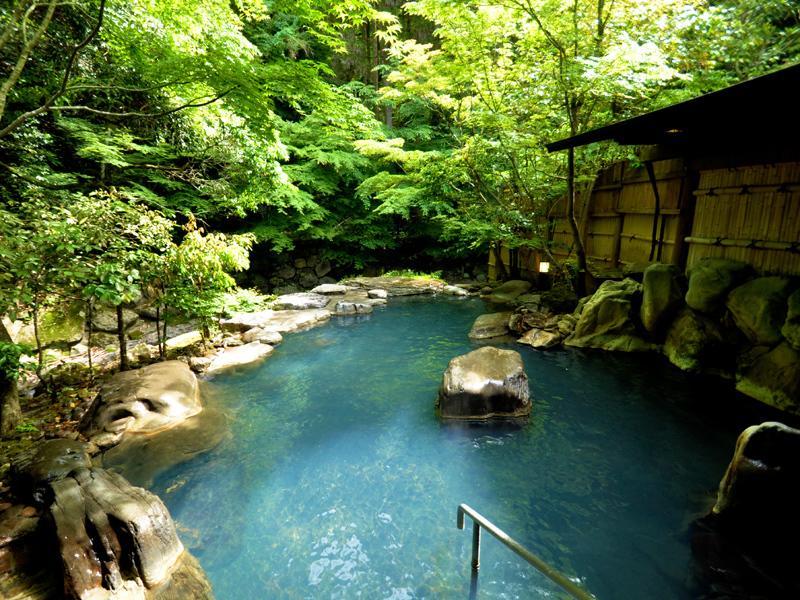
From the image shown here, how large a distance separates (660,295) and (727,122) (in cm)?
298

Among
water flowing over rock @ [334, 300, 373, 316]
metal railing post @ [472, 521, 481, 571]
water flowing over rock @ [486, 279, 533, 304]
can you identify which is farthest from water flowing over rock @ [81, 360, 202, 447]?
water flowing over rock @ [486, 279, 533, 304]

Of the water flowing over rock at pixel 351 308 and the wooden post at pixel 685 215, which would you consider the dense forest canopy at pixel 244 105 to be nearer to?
the wooden post at pixel 685 215

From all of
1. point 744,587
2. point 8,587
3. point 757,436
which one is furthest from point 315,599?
point 757,436

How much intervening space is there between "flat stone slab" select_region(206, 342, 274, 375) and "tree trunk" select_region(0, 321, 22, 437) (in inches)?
106

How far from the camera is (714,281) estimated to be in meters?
6.32

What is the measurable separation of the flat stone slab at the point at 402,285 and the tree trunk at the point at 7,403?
966cm

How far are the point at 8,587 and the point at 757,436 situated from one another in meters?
5.53

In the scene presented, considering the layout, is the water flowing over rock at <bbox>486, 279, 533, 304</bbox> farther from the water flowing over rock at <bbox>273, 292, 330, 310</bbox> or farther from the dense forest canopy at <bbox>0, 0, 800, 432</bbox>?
the water flowing over rock at <bbox>273, 292, 330, 310</bbox>

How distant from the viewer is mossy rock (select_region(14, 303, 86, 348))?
7.47 m

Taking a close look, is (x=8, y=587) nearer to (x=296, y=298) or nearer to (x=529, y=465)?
(x=529, y=465)

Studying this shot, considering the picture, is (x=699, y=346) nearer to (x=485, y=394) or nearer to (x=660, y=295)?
(x=660, y=295)

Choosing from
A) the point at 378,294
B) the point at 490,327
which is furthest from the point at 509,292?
the point at 378,294

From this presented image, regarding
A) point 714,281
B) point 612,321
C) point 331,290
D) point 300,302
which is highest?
point 714,281

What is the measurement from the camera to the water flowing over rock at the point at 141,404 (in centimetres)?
477
